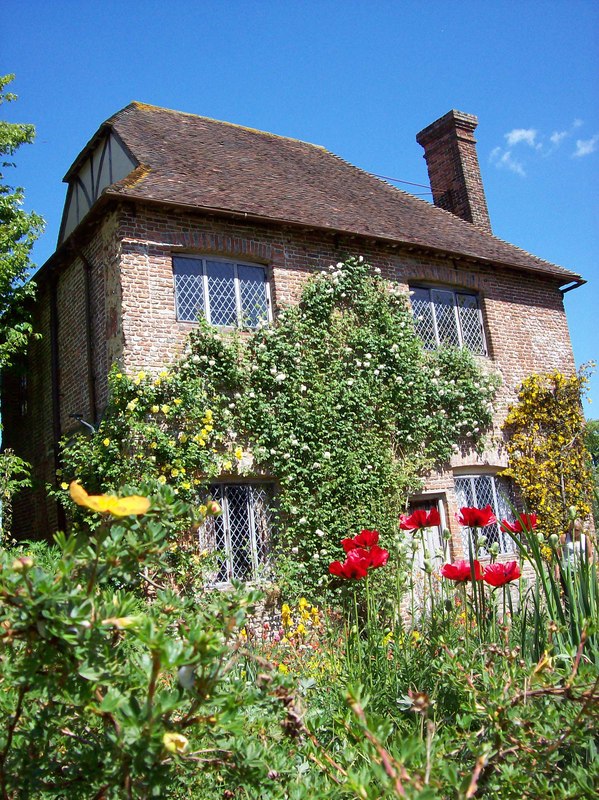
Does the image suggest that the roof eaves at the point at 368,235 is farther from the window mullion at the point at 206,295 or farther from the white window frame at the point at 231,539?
the white window frame at the point at 231,539

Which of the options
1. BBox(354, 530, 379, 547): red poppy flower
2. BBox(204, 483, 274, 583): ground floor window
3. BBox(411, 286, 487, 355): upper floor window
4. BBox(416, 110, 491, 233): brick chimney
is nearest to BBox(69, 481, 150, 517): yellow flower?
BBox(354, 530, 379, 547): red poppy flower

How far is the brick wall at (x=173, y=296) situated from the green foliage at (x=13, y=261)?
52cm

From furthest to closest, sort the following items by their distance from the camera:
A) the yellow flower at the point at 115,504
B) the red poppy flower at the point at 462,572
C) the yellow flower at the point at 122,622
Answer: the red poppy flower at the point at 462,572, the yellow flower at the point at 122,622, the yellow flower at the point at 115,504

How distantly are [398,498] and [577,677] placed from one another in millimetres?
8084

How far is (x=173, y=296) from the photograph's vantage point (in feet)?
32.0

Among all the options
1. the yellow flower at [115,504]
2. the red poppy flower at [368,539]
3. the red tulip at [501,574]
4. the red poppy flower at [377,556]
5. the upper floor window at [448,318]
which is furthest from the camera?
the upper floor window at [448,318]

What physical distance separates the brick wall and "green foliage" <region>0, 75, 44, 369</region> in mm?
519

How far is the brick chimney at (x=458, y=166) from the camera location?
52.1 ft

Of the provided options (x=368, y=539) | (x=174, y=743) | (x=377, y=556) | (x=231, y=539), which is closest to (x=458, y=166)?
(x=231, y=539)

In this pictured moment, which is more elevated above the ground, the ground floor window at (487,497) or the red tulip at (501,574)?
the ground floor window at (487,497)

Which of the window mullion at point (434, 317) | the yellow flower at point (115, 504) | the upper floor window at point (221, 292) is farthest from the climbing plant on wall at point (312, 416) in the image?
the yellow flower at point (115, 504)

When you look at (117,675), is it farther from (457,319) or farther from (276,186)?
(457,319)

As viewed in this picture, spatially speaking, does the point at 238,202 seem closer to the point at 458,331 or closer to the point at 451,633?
the point at 458,331

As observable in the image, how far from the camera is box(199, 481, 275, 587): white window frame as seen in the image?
926 cm
